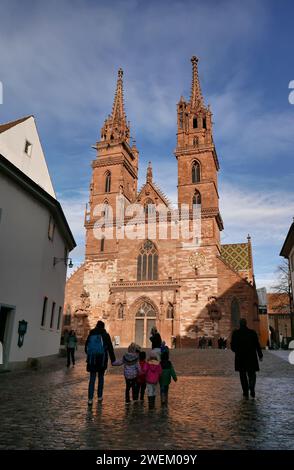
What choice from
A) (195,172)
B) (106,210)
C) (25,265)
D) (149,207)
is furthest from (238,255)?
(25,265)

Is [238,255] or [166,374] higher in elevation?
[238,255]

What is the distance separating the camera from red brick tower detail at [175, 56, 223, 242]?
40750 millimetres

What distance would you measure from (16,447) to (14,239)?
34.6 ft

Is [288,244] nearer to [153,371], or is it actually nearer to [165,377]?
[165,377]

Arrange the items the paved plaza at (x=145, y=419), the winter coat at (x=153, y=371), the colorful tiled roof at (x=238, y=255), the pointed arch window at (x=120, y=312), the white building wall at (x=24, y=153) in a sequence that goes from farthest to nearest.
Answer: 1. the colorful tiled roof at (x=238, y=255)
2. the pointed arch window at (x=120, y=312)
3. the white building wall at (x=24, y=153)
4. the winter coat at (x=153, y=371)
5. the paved plaza at (x=145, y=419)

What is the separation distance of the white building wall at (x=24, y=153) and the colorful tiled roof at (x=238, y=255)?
32.6 m

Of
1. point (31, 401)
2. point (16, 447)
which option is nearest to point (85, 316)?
point (31, 401)

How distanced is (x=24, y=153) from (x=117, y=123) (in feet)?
105

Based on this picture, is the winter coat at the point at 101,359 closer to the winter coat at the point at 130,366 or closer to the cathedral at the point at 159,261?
the winter coat at the point at 130,366

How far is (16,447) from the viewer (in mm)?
4781

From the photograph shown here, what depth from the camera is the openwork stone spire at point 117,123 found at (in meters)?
47.8

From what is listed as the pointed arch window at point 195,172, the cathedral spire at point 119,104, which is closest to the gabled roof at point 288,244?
the pointed arch window at point 195,172

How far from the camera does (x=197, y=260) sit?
37906 mm

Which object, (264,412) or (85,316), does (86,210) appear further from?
(264,412)
